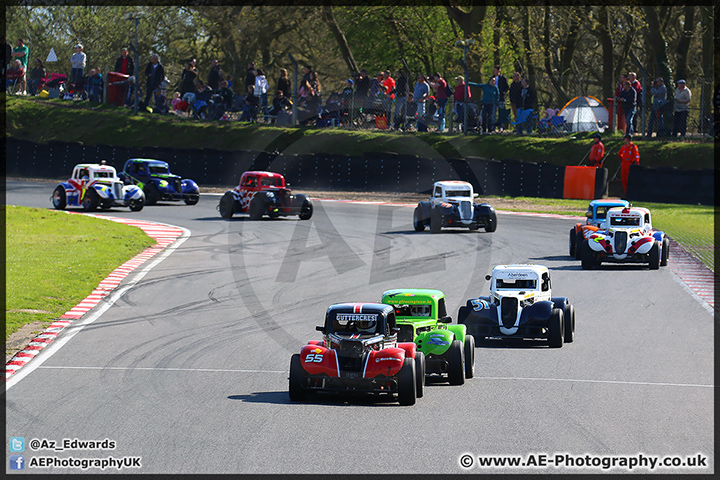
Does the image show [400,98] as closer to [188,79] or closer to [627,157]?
[188,79]

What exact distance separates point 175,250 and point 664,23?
28.1 meters

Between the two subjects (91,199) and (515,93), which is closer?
(91,199)

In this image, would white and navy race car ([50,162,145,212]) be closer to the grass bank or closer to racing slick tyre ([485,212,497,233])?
the grass bank

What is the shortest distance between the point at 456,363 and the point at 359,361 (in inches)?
46.9

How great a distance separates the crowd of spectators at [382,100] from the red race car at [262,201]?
763cm

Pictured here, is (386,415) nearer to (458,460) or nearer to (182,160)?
(458,460)

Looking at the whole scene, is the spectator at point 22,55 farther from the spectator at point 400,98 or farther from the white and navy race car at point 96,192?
the spectator at point 400,98

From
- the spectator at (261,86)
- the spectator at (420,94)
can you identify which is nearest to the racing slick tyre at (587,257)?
the spectator at (420,94)

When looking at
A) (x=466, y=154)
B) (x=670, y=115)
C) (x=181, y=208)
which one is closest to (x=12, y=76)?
(x=181, y=208)

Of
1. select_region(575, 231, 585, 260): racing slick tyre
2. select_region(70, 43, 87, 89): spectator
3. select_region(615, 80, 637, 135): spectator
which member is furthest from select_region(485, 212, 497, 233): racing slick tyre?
select_region(70, 43, 87, 89): spectator

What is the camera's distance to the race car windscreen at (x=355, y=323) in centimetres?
957

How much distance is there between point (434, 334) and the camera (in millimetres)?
10141

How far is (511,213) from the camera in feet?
96.2

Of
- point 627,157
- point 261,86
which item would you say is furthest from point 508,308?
point 261,86
